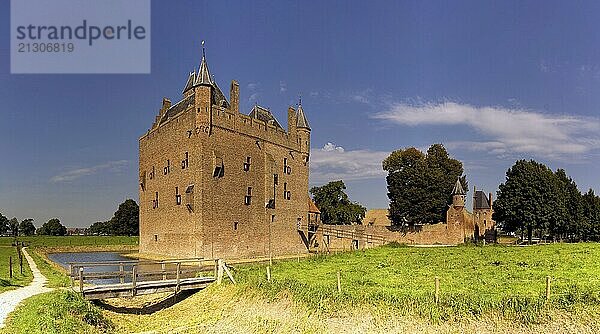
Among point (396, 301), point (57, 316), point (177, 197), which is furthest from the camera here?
point (177, 197)

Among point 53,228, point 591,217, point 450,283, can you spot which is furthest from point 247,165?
point 53,228

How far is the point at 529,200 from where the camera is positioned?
47719mm

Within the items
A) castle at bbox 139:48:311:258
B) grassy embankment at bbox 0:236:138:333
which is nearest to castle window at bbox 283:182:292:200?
castle at bbox 139:48:311:258

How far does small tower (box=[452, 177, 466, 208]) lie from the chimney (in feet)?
86.7

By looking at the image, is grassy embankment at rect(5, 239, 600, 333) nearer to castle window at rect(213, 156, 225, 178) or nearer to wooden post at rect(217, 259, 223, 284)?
wooden post at rect(217, 259, 223, 284)

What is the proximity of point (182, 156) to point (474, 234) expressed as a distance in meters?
36.4

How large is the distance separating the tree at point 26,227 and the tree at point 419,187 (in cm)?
11569

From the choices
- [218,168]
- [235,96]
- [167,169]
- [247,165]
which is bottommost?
[218,168]

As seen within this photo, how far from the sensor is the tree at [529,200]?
47.5 meters

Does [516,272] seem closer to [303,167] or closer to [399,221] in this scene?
[303,167]

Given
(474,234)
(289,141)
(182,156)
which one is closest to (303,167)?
(289,141)

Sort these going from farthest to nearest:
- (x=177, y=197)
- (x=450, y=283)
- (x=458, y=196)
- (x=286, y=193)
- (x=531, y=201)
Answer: (x=458, y=196), (x=531, y=201), (x=286, y=193), (x=177, y=197), (x=450, y=283)

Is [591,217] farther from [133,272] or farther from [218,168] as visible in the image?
[133,272]

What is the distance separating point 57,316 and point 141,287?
→ 4914 mm
